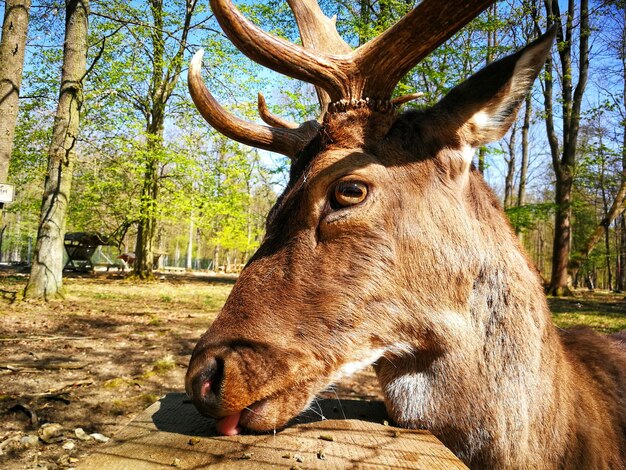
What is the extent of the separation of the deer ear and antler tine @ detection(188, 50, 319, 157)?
81cm

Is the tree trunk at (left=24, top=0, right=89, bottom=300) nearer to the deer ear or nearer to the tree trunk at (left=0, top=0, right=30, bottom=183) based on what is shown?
the tree trunk at (left=0, top=0, right=30, bottom=183)

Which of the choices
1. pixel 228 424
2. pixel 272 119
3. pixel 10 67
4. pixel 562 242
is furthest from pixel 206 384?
pixel 562 242

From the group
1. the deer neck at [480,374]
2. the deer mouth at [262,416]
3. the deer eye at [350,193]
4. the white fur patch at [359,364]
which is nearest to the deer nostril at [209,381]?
the deer mouth at [262,416]

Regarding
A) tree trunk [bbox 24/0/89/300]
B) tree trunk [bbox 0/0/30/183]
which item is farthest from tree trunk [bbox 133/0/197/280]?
tree trunk [bbox 0/0/30/183]

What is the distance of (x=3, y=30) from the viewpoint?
8969 mm

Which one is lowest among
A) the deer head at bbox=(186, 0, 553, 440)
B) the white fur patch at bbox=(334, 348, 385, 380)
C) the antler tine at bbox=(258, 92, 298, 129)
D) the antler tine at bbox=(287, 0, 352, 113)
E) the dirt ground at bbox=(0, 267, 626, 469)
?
the dirt ground at bbox=(0, 267, 626, 469)

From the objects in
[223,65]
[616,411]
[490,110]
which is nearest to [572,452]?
A: [616,411]

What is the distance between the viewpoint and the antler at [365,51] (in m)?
1.91

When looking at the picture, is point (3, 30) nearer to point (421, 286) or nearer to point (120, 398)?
point (120, 398)

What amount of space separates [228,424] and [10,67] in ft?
33.1

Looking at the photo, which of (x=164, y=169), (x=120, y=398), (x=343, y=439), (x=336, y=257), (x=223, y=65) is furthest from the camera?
(x=164, y=169)

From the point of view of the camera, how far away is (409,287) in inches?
72.9

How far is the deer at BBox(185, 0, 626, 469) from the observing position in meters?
1.71

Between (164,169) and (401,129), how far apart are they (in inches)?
843
